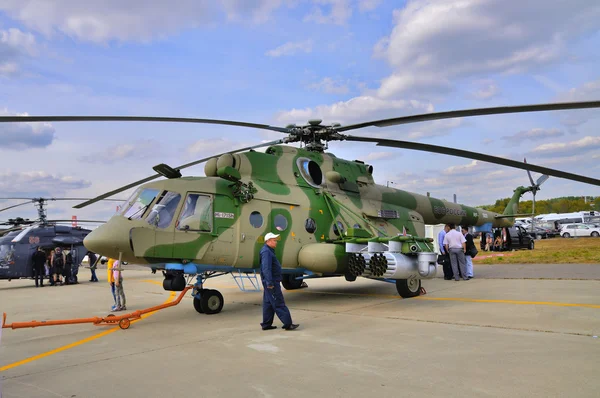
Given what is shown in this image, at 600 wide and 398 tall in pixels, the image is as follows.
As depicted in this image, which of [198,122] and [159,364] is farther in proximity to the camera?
[198,122]

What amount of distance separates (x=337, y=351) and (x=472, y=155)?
625cm

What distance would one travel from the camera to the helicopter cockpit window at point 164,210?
8375mm

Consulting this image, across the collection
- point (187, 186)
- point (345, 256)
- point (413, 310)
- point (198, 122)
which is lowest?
point (413, 310)

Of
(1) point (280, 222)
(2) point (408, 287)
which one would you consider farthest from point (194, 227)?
(2) point (408, 287)

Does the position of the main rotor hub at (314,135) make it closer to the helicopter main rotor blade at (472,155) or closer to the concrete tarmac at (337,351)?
the helicopter main rotor blade at (472,155)

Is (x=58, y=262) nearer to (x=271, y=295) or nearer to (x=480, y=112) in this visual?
(x=271, y=295)

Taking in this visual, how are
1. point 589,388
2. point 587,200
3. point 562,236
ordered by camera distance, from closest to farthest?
point 589,388, point 562,236, point 587,200

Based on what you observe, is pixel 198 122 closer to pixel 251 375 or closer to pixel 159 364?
pixel 159 364

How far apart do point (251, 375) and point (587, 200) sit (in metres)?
149

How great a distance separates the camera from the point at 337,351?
5.58 m

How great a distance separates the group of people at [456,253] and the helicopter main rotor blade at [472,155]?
4341 millimetres

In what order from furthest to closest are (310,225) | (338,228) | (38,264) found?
(38,264)
(338,228)
(310,225)

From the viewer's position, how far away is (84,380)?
4.68 metres

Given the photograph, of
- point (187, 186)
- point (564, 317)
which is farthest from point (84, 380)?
point (564, 317)
